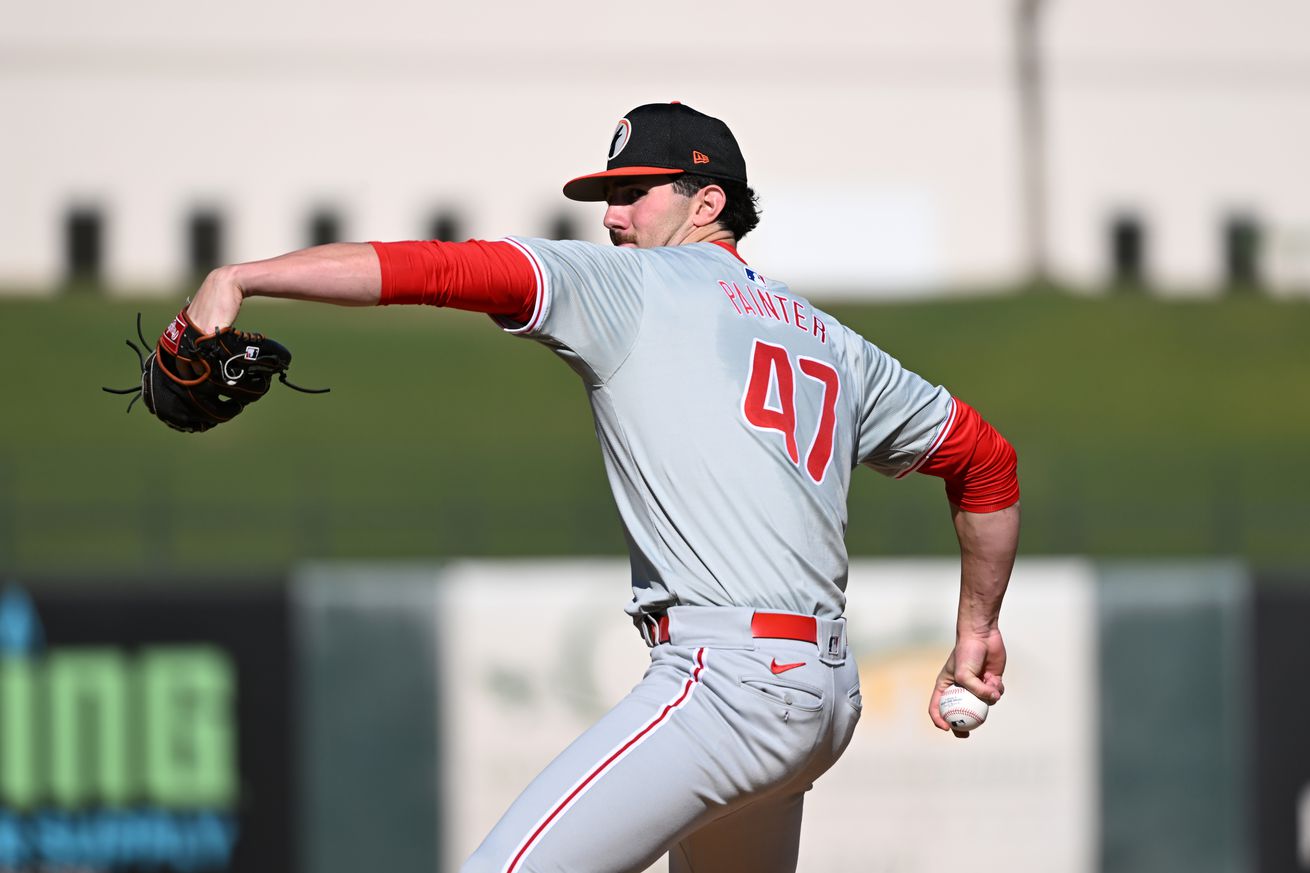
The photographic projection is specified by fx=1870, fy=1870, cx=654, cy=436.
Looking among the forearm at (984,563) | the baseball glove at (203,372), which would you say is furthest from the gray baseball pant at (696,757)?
the baseball glove at (203,372)

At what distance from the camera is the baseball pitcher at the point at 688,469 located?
10.9ft

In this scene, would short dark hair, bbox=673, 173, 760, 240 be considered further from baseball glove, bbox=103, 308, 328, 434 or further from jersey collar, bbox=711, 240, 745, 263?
baseball glove, bbox=103, 308, 328, 434

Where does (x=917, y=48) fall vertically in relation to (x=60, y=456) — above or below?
above

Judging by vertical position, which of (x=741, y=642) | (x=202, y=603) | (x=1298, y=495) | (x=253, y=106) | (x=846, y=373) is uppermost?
(x=253, y=106)

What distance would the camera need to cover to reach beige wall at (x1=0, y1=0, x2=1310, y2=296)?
30078 mm

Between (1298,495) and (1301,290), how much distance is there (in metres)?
12.0

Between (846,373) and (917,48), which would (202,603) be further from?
(917,48)

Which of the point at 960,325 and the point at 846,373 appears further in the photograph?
the point at 960,325

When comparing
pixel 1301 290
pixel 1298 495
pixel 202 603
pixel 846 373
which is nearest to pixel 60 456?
pixel 202 603

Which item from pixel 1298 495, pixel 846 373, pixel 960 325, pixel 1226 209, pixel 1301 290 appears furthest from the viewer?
Result: pixel 1226 209

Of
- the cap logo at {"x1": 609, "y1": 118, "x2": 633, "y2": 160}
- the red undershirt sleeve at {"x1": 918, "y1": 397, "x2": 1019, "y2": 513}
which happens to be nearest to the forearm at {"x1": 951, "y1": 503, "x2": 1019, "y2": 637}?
the red undershirt sleeve at {"x1": 918, "y1": 397, "x2": 1019, "y2": 513}

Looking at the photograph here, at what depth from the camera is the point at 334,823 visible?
352 inches

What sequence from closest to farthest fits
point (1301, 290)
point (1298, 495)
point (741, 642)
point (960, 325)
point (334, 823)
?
1. point (741, 642)
2. point (334, 823)
3. point (1298, 495)
4. point (960, 325)
5. point (1301, 290)

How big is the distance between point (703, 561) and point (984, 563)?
37.1 inches
